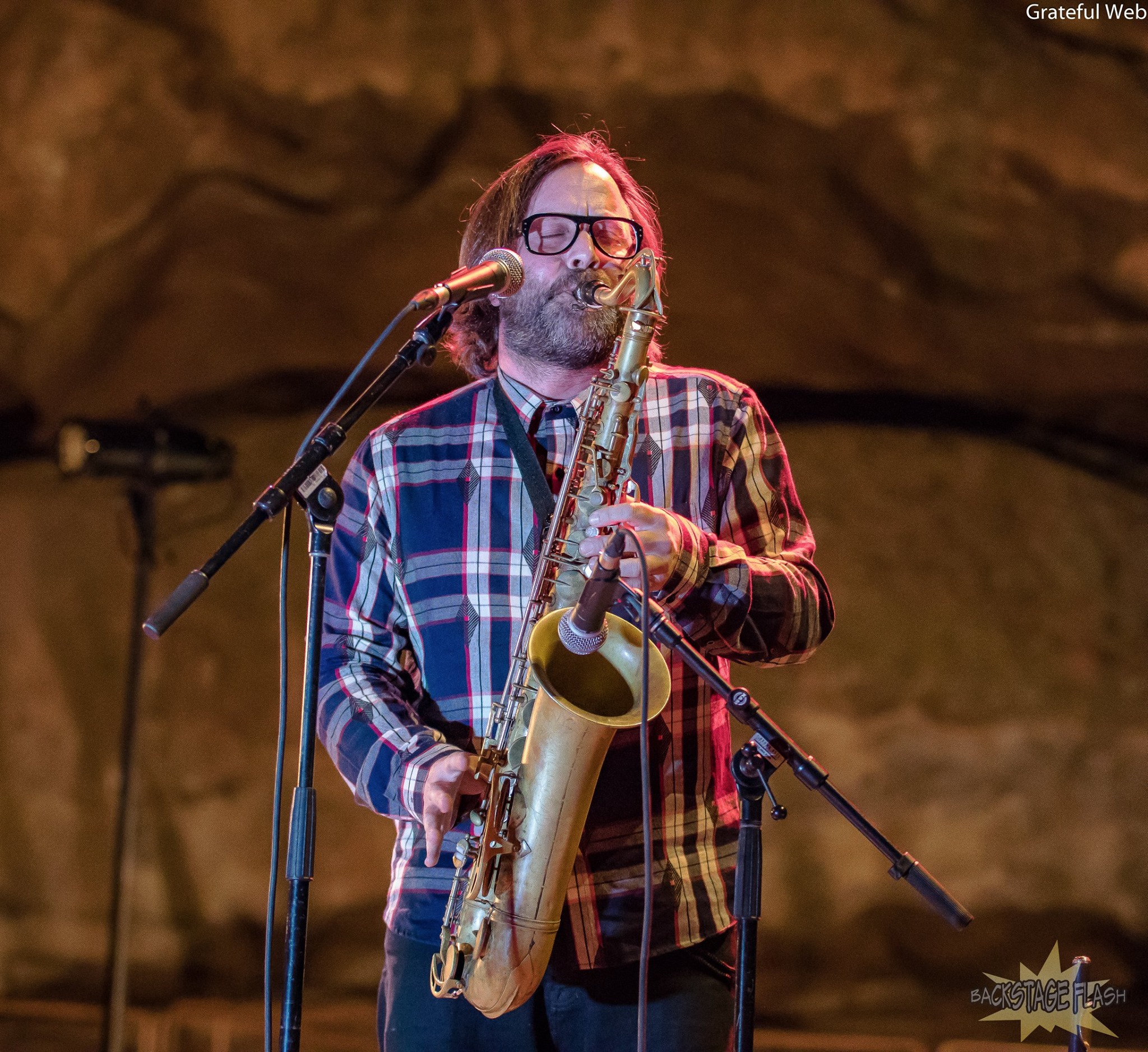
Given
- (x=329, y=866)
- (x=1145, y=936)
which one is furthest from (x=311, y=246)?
(x=1145, y=936)

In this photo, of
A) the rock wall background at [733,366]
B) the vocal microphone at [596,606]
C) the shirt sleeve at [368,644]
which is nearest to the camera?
the vocal microphone at [596,606]

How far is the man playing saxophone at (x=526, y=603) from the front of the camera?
1763mm

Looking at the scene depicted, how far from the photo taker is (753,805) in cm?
156

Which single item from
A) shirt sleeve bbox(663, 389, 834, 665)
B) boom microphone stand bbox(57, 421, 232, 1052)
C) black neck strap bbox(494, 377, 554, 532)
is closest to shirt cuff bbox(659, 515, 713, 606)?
shirt sleeve bbox(663, 389, 834, 665)

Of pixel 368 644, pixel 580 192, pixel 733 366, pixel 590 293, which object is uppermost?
pixel 733 366

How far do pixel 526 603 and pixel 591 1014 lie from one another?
25.0 inches

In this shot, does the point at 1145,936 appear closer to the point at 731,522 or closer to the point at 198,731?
the point at 731,522

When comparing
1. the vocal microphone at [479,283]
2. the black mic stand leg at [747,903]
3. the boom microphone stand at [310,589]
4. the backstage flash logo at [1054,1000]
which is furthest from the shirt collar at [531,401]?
the backstage flash logo at [1054,1000]

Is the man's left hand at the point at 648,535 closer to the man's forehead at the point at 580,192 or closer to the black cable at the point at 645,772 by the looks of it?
the black cable at the point at 645,772

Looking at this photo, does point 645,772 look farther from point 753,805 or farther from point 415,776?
point 415,776

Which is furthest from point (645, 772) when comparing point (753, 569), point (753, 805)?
point (753, 569)

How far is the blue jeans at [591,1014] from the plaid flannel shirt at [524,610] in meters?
0.04

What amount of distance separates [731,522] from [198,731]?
2829 mm

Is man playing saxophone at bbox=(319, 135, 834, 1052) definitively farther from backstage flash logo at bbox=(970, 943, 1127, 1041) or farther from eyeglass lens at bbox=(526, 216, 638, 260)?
backstage flash logo at bbox=(970, 943, 1127, 1041)
